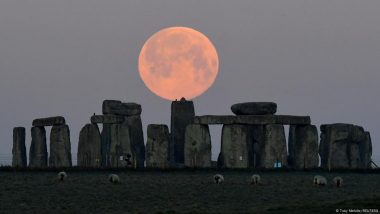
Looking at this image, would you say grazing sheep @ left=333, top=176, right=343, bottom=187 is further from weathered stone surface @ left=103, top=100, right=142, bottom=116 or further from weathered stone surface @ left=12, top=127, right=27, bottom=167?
weathered stone surface @ left=12, top=127, right=27, bottom=167

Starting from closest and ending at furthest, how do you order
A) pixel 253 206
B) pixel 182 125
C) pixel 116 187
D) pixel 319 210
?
pixel 319 210, pixel 253 206, pixel 116 187, pixel 182 125

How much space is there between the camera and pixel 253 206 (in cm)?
2988

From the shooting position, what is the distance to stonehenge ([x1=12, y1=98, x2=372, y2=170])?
53.8m

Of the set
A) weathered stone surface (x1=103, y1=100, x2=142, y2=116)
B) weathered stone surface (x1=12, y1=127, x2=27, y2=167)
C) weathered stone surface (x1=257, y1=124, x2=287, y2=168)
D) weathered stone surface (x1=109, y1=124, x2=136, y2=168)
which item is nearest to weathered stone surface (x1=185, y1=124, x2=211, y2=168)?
weathered stone surface (x1=257, y1=124, x2=287, y2=168)

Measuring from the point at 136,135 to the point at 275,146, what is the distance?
9828mm

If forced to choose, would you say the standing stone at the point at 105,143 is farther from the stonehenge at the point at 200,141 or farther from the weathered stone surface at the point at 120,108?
the weathered stone surface at the point at 120,108

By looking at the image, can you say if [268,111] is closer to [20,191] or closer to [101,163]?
[101,163]

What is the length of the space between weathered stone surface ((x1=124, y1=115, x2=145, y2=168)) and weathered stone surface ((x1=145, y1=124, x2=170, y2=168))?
496cm

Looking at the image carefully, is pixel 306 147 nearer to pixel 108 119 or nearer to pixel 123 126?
pixel 123 126

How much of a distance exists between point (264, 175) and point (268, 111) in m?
13.9

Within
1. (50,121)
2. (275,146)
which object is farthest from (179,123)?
(50,121)

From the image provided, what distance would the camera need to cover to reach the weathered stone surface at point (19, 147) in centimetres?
6149

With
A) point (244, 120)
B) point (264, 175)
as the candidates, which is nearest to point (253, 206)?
point (264, 175)

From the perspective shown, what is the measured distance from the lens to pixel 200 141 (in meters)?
54.4
